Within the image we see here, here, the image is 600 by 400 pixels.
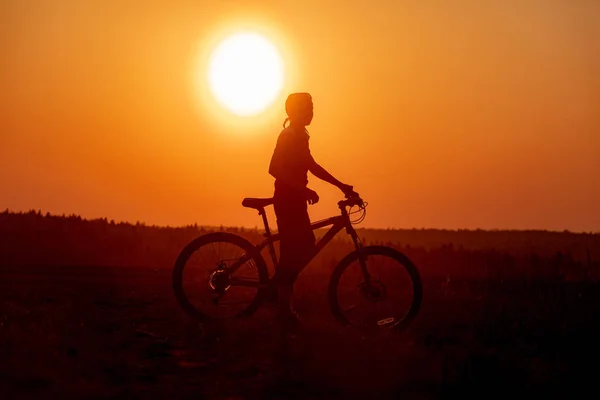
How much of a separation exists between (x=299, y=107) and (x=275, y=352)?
120 inches

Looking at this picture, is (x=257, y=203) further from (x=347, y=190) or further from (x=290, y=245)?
(x=347, y=190)

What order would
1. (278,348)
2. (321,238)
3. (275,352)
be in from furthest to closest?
1. (321,238)
2. (278,348)
3. (275,352)

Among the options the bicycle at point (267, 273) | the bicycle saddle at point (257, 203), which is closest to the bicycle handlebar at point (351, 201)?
the bicycle at point (267, 273)

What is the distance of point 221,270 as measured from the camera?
1025 cm

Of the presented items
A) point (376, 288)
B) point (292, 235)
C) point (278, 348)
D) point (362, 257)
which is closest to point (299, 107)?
point (292, 235)

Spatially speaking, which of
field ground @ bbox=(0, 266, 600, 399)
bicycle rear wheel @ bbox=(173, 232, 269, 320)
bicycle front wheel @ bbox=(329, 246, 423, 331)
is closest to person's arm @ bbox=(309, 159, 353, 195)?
bicycle front wheel @ bbox=(329, 246, 423, 331)

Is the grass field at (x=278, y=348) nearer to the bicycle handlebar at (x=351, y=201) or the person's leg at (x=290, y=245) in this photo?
the person's leg at (x=290, y=245)

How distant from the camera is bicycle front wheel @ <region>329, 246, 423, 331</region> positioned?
32.4 feet

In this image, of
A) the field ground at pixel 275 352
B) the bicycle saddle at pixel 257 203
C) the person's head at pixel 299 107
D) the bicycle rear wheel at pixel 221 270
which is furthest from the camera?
the bicycle rear wheel at pixel 221 270

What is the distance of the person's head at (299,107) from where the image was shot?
387 inches

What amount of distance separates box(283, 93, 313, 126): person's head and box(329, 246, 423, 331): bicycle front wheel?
173 centimetres

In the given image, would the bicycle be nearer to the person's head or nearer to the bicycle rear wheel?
the bicycle rear wheel

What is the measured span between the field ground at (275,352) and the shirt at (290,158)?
5.69ft

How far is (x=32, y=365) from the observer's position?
23.3 ft
